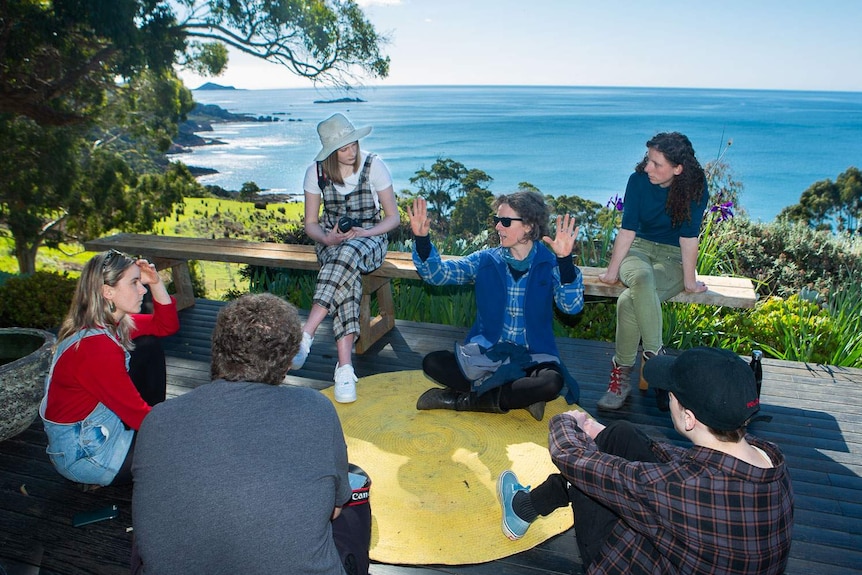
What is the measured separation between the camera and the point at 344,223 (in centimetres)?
387

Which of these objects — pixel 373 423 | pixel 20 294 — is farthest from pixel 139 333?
pixel 20 294

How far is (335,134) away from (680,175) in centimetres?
195

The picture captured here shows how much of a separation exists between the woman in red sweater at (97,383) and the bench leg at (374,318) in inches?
→ 71.7

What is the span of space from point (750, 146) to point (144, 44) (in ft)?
140

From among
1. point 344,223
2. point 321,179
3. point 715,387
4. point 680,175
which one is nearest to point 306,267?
point 344,223

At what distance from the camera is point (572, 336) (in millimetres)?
4672

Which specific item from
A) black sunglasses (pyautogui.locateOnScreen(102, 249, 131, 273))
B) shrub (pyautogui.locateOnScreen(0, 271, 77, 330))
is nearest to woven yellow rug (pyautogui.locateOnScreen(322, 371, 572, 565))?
black sunglasses (pyautogui.locateOnScreen(102, 249, 131, 273))

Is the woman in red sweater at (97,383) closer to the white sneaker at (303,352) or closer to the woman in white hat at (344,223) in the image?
the white sneaker at (303,352)

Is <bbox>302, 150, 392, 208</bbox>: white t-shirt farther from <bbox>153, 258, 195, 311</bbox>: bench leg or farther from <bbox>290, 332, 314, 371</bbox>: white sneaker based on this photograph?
<bbox>153, 258, 195, 311</bbox>: bench leg

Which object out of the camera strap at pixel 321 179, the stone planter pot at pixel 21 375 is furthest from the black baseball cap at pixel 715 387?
the stone planter pot at pixel 21 375

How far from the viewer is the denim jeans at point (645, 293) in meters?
3.43

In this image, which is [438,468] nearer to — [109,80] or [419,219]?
[419,219]

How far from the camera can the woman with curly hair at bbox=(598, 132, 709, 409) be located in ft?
11.1

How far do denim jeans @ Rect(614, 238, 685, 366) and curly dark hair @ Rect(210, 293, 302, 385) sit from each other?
227 cm
